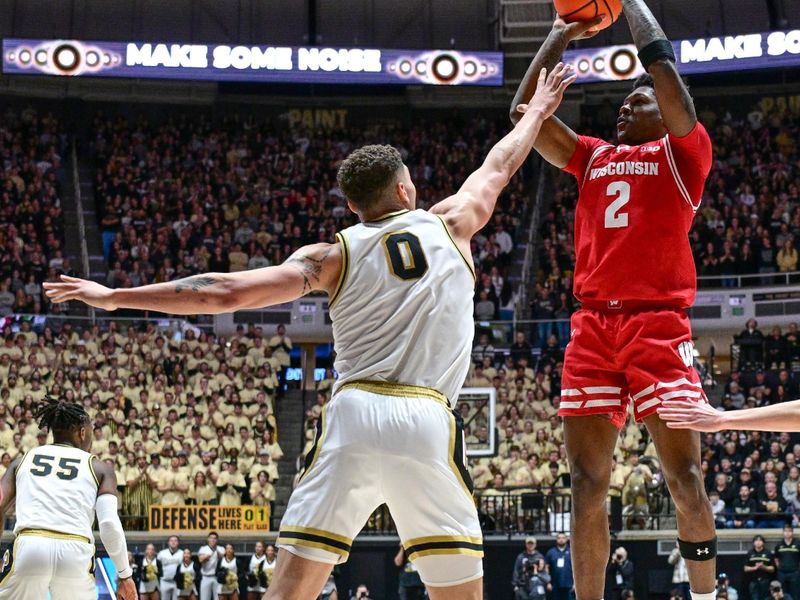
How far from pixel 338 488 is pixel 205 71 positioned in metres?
26.0

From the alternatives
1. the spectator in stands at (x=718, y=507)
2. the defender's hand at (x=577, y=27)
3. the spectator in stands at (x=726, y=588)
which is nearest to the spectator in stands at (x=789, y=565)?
the spectator in stands at (x=726, y=588)

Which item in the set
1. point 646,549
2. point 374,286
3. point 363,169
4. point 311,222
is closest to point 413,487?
point 374,286

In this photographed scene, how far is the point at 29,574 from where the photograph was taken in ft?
27.3

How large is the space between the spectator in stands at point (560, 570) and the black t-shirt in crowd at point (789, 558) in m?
3.47

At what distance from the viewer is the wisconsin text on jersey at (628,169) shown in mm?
6684

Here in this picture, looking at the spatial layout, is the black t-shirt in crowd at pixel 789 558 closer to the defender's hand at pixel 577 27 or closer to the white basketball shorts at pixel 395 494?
the defender's hand at pixel 577 27

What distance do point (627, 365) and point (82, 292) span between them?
3112 millimetres

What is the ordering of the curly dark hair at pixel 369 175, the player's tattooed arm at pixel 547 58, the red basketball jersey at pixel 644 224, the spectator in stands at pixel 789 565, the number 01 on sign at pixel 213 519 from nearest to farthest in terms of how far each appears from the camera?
the curly dark hair at pixel 369 175 → the red basketball jersey at pixel 644 224 → the player's tattooed arm at pixel 547 58 → the spectator in stands at pixel 789 565 → the number 01 on sign at pixel 213 519

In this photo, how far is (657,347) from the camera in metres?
6.38

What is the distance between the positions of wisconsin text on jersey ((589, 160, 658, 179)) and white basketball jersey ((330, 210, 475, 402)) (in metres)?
1.81

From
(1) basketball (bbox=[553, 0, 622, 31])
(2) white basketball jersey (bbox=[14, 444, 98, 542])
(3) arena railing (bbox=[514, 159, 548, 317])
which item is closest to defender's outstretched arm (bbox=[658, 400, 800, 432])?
(1) basketball (bbox=[553, 0, 622, 31])

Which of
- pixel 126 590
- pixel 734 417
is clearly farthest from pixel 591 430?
pixel 126 590

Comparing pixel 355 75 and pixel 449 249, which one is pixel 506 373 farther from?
pixel 449 249

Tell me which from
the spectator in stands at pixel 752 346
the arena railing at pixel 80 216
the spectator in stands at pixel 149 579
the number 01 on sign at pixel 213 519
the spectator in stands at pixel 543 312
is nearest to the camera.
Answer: the spectator in stands at pixel 149 579
